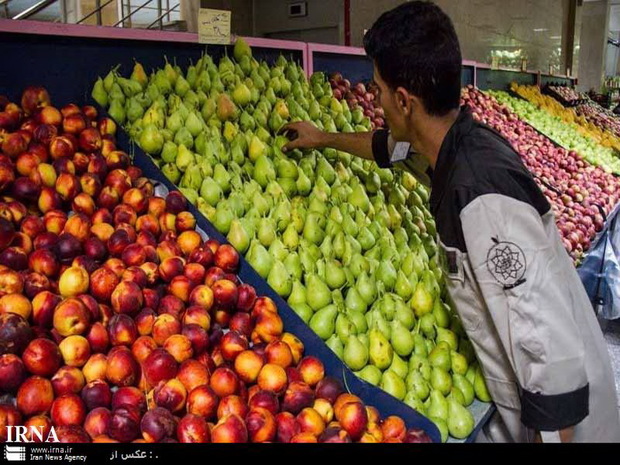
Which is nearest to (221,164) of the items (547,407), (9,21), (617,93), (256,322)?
(256,322)

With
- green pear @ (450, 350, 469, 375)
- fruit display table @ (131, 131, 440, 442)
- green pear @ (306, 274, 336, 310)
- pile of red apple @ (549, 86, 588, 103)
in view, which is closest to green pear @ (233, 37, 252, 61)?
fruit display table @ (131, 131, 440, 442)

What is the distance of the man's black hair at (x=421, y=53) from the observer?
148 centimetres

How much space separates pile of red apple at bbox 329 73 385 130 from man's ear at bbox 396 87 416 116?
1751 millimetres

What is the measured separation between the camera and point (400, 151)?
7.72ft

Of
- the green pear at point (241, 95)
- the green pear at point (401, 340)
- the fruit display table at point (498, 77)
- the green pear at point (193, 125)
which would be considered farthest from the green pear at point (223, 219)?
the fruit display table at point (498, 77)

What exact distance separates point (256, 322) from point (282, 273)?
0.80ft

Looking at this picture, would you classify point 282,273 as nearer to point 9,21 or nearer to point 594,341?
point 594,341

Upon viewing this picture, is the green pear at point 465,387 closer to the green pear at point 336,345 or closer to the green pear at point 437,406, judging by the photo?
the green pear at point 437,406

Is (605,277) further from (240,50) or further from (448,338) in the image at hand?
(240,50)

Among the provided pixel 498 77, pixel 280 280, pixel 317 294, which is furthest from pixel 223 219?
pixel 498 77

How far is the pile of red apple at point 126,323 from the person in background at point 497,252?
1.21 ft

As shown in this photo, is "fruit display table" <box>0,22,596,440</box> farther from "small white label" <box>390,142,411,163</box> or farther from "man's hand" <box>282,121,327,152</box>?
"small white label" <box>390,142,411,163</box>

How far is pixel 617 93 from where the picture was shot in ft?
49.6

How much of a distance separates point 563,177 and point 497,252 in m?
3.97
